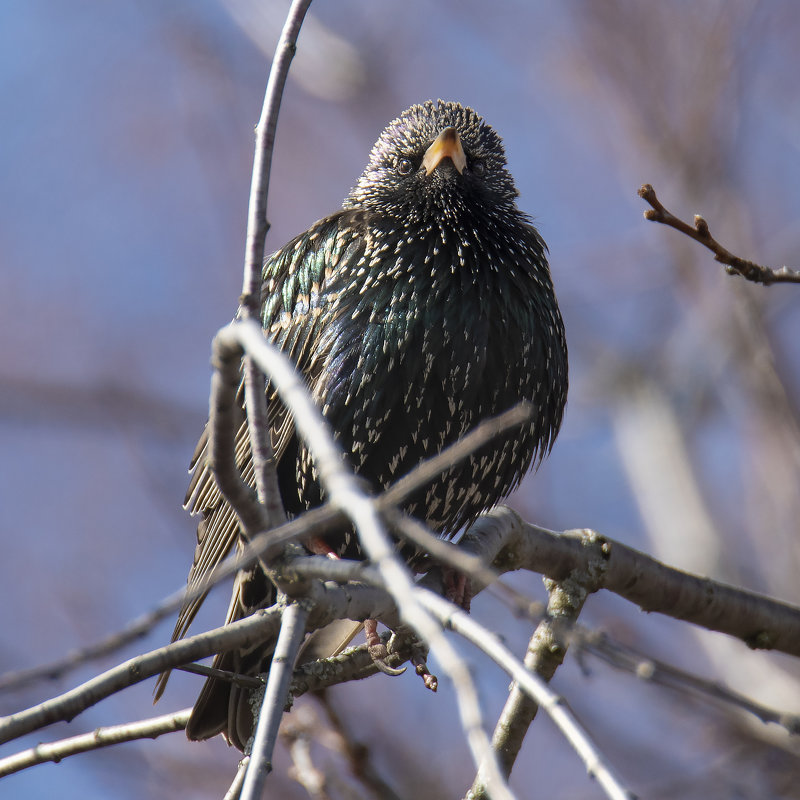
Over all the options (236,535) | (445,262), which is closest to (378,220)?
(445,262)

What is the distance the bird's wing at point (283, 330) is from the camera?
11.3 feet

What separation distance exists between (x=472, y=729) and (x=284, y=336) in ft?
8.42

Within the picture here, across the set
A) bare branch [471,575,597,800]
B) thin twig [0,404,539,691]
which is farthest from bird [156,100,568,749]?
thin twig [0,404,539,691]

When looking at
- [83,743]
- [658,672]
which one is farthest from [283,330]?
[658,672]

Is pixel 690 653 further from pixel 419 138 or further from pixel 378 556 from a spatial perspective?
pixel 378 556

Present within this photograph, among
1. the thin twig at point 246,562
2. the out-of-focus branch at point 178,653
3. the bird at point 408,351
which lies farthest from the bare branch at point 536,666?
the thin twig at point 246,562

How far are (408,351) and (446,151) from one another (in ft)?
2.95

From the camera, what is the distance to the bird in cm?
329

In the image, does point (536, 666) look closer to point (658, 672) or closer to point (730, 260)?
point (730, 260)

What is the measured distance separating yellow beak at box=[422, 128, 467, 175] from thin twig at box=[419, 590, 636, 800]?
8.81 feet

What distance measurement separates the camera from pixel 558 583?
3.27 metres

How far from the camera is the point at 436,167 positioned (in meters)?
3.84

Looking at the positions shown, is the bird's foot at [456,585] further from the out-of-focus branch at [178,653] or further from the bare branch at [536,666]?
the out-of-focus branch at [178,653]

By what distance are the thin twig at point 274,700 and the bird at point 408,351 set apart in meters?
1.29
